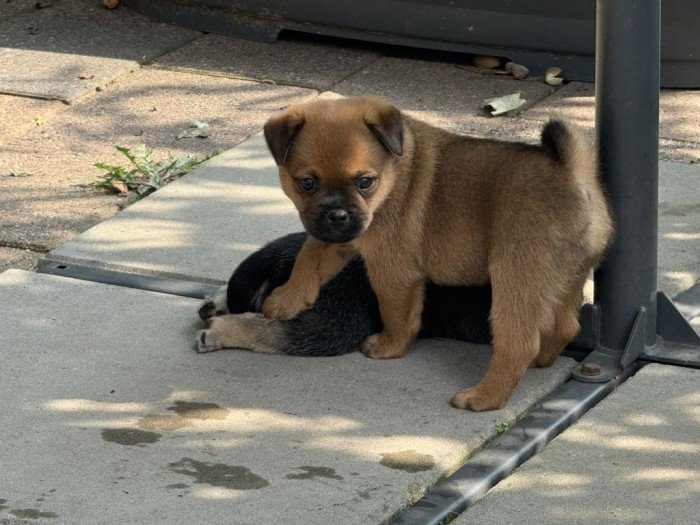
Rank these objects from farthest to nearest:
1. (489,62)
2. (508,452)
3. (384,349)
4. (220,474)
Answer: (489,62) < (384,349) < (508,452) < (220,474)

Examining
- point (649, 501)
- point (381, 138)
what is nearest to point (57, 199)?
point (381, 138)

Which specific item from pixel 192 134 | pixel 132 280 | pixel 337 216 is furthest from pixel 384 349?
pixel 192 134

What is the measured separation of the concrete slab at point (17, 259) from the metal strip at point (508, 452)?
94.2 inches

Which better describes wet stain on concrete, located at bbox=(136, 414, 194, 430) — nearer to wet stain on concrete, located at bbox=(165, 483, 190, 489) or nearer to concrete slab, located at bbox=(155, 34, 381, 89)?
wet stain on concrete, located at bbox=(165, 483, 190, 489)

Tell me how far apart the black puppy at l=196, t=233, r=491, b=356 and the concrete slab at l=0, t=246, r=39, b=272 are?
3.52ft

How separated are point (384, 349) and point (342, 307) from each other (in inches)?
9.2

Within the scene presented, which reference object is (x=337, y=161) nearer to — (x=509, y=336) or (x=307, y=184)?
(x=307, y=184)

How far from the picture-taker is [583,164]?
432cm

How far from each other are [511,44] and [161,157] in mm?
2298

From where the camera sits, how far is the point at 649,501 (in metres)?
3.73

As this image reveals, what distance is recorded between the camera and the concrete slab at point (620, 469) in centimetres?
368

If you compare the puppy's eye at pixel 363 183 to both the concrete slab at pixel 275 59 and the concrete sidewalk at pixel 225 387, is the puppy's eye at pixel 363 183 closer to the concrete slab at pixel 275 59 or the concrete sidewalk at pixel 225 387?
the concrete sidewalk at pixel 225 387

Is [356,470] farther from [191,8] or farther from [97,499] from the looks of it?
[191,8]

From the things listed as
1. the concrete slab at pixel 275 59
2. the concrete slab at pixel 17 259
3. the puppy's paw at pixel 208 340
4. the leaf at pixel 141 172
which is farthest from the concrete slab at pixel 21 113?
the puppy's paw at pixel 208 340
